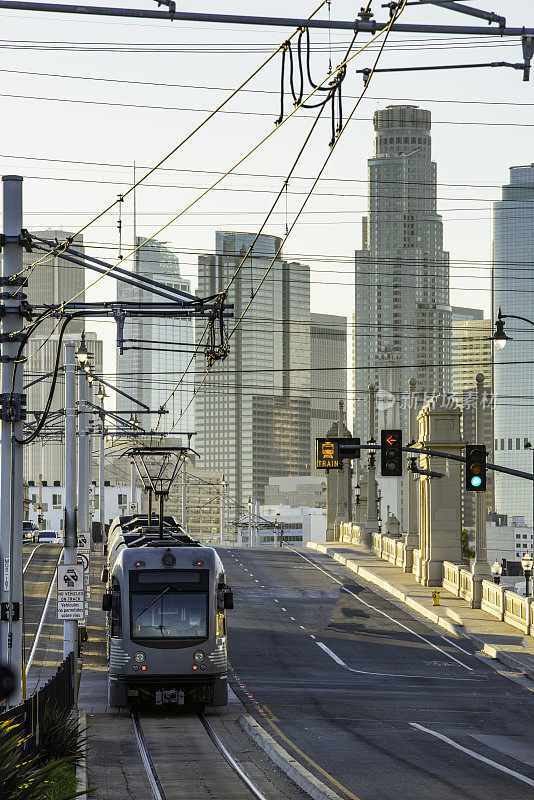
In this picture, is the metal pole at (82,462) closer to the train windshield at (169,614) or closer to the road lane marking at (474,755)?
the train windshield at (169,614)

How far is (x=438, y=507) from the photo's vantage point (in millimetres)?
59156

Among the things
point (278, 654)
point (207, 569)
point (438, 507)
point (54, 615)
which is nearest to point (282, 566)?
point (438, 507)

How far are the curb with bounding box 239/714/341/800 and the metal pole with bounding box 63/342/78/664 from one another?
4556mm

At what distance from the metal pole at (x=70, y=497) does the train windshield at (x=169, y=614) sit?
1.59 m

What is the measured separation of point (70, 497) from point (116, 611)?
131 inches

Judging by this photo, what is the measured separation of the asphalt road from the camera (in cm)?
2119

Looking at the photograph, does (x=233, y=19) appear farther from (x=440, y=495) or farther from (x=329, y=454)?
(x=440, y=495)

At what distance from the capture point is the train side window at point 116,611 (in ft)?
92.7

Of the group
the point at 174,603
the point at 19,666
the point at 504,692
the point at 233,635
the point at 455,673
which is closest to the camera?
the point at 19,666

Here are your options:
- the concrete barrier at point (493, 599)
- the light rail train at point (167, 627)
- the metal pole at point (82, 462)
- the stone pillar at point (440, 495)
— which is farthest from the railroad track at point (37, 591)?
the stone pillar at point (440, 495)

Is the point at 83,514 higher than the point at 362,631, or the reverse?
the point at 83,514

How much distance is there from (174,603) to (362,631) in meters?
19.2

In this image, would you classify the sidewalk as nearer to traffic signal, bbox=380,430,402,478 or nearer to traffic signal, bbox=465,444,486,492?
traffic signal, bbox=465,444,486,492

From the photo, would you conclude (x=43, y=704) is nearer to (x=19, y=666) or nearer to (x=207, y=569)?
(x=19, y=666)
